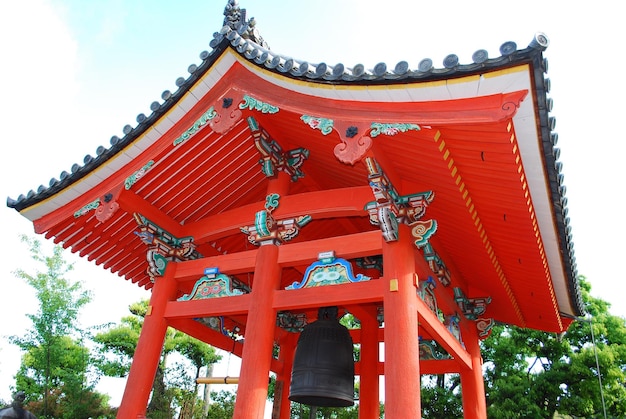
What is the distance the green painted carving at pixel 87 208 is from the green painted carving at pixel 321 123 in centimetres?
324

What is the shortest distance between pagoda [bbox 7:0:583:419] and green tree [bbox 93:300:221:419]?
13.1 metres

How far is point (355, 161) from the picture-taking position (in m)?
4.78

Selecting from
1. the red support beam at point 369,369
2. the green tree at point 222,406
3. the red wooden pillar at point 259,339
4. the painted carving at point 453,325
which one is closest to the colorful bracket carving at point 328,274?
the red wooden pillar at point 259,339

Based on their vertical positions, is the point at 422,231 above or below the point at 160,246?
below

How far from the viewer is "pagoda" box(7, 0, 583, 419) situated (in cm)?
452

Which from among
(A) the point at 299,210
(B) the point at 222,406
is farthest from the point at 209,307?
(B) the point at 222,406

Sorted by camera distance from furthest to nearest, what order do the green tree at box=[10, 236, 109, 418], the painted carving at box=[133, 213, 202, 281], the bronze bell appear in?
the green tree at box=[10, 236, 109, 418] → the painted carving at box=[133, 213, 202, 281] → the bronze bell

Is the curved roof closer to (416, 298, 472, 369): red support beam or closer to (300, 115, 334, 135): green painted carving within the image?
(300, 115, 334, 135): green painted carving

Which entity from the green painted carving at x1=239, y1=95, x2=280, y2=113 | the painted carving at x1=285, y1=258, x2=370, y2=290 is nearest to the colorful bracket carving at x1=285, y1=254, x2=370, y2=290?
the painted carving at x1=285, y1=258, x2=370, y2=290

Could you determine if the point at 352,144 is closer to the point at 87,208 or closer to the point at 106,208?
the point at 106,208

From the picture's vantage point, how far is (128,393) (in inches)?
241

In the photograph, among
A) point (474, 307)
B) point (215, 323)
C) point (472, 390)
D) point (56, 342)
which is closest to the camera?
point (472, 390)

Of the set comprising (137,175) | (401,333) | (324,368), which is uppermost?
(137,175)

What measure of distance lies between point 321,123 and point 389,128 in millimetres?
798
